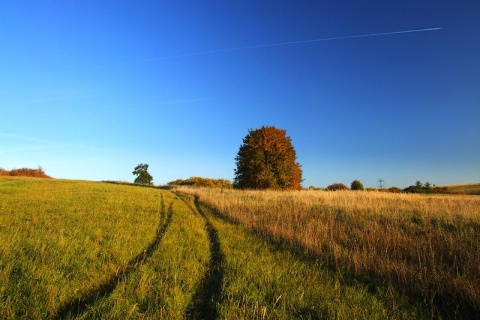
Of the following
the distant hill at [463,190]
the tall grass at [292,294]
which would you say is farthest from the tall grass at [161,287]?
the distant hill at [463,190]

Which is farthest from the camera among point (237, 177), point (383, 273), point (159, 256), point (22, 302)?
point (237, 177)

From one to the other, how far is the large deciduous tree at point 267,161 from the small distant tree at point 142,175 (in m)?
43.8

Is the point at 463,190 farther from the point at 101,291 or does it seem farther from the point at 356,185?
the point at 101,291

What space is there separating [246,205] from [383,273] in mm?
11542

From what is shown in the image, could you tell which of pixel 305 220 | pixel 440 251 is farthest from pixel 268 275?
pixel 305 220

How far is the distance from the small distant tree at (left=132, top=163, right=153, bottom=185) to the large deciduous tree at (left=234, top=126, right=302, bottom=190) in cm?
4379

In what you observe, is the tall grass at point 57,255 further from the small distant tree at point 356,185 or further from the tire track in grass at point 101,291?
the small distant tree at point 356,185

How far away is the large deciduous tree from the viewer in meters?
35.6

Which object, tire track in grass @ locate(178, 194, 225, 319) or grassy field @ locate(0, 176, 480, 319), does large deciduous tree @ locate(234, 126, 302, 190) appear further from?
tire track in grass @ locate(178, 194, 225, 319)

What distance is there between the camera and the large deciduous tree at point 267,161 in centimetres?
3556

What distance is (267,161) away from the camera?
3616cm

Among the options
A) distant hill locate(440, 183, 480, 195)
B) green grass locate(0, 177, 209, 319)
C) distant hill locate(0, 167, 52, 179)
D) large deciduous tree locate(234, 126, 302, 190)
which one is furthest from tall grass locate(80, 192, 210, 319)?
distant hill locate(0, 167, 52, 179)

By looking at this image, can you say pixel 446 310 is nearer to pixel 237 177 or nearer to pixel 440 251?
pixel 440 251

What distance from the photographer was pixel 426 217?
1239cm
